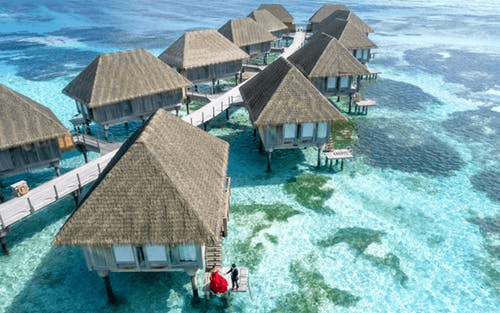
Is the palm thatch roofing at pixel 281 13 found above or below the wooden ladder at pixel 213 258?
above

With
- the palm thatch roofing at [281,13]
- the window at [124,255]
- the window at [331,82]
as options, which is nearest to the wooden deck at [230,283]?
the window at [124,255]

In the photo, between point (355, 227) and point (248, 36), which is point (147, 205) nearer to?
point (355, 227)

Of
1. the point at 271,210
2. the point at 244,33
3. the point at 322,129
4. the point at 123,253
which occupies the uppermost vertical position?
the point at 244,33

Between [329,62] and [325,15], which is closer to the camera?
[329,62]

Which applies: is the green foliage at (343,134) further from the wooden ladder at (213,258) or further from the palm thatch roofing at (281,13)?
the palm thatch roofing at (281,13)

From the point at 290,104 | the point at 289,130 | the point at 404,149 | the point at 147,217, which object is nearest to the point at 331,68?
the point at 404,149

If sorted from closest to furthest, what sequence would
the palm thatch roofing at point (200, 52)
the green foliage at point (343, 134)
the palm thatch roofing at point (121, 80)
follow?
the palm thatch roofing at point (121, 80) < the green foliage at point (343, 134) < the palm thatch roofing at point (200, 52)

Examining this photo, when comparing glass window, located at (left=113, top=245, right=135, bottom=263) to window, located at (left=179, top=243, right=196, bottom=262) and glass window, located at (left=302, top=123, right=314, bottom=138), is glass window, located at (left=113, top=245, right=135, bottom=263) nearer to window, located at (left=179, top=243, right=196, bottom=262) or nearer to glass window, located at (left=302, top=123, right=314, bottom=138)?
window, located at (left=179, top=243, right=196, bottom=262)
